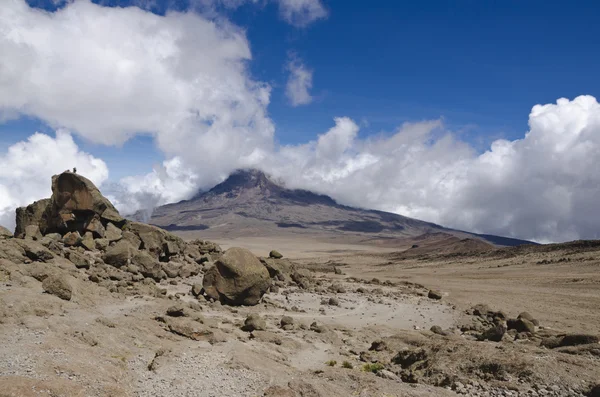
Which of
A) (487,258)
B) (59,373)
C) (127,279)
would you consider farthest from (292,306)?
(487,258)

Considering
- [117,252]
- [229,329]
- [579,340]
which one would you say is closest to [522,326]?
[579,340]

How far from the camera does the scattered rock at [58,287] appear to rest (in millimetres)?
14664

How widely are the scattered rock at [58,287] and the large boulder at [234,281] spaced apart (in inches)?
325

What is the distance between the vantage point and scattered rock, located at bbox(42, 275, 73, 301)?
1466 centimetres

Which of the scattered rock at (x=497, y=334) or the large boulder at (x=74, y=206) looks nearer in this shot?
the scattered rock at (x=497, y=334)

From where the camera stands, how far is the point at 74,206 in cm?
2886

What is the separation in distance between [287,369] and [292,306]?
12957mm

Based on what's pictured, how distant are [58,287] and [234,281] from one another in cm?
923

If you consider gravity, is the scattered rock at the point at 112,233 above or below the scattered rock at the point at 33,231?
above

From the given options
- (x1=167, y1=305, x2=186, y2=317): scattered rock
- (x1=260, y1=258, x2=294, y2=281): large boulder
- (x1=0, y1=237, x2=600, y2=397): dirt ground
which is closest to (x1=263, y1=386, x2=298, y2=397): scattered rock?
(x1=0, y1=237, x2=600, y2=397): dirt ground

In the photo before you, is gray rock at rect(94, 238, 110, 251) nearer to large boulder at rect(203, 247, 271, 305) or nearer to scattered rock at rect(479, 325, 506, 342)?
large boulder at rect(203, 247, 271, 305)

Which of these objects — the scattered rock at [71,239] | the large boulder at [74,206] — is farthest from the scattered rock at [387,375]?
the large boulder at [74,206]

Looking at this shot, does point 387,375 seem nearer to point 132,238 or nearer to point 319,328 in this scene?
point 319,328

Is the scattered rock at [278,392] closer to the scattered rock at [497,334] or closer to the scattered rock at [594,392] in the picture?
the scattered rock at [594,392]
